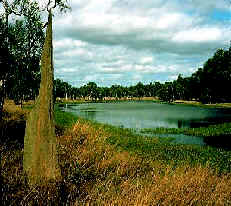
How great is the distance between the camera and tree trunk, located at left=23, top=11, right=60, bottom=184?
6.44 meters

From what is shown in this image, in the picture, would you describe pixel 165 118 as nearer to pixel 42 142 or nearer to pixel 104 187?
pixel 104 187

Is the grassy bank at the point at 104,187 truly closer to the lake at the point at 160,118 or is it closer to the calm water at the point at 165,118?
the calm water at the point at 165,118

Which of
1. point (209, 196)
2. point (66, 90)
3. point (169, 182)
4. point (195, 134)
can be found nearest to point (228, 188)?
Answer: point (209, 196)

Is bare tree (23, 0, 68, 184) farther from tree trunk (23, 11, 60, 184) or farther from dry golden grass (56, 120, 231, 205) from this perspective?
dry golden grass (56, 120, 231, 205)

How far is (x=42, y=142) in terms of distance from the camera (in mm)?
6500

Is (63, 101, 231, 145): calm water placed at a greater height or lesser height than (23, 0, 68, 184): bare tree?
lesser

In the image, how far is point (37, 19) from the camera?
91.2 feet

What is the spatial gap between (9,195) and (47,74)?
2.88m

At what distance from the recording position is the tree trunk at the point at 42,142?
21.1 ft

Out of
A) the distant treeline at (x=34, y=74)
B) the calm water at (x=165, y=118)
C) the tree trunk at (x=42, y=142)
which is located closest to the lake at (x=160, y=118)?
the calm water at (x=165, y=118)

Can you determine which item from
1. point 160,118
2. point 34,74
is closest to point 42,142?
point 34,74

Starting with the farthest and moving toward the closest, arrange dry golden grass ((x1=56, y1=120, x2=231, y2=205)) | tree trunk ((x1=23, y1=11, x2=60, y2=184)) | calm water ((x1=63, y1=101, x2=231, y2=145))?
calm water ((x1=63, y1=101, x2=231, y2=145))
tree trunk ((x1=23, y1=11, x2=60, y2=184))
dry golden grass ((x1=56, y1=120, x2=231, y2=205))

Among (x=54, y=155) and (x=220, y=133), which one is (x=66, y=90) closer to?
(x=220, y=133)

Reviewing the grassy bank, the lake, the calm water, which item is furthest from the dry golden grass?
the lake
